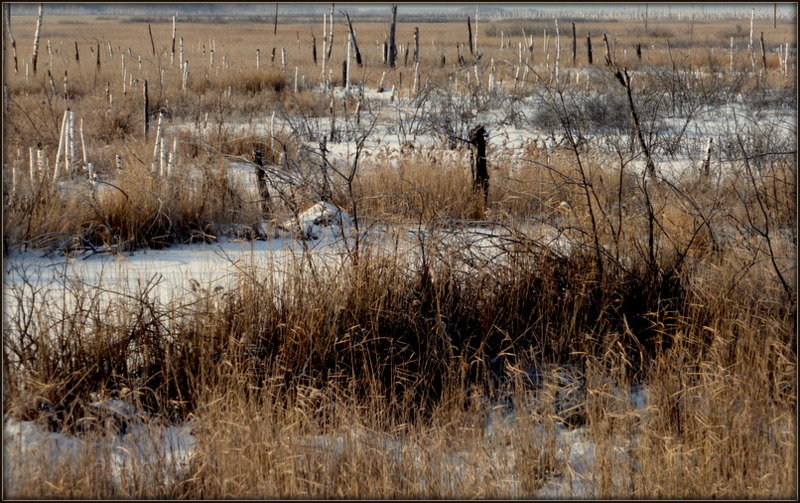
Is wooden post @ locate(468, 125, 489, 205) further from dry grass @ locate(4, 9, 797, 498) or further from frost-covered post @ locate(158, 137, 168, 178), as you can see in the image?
frost-covered post @ locate(158, 137, 168, 178)

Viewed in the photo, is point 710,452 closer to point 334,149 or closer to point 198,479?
point 198,479

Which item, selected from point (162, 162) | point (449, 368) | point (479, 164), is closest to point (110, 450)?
point (449, 368)

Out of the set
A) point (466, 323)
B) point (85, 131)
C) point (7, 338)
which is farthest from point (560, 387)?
point (85, 131)

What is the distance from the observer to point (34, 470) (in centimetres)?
323

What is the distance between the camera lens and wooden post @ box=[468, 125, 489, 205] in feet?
26.2

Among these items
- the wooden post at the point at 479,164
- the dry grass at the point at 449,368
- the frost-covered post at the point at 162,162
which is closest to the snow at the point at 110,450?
the dry grass at the point at 449,368

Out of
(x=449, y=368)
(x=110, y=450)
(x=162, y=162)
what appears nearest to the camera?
(x=110, y=450)

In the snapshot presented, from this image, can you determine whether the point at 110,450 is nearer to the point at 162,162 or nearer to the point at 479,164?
the point at 162,162

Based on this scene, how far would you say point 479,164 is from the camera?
836 cm

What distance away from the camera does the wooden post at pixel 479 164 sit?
26.2ft

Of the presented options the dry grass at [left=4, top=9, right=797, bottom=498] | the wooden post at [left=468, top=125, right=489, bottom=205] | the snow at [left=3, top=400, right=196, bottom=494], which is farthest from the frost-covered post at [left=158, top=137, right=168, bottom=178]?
the snow at [left=3, top=400, right=196, bottom=494]

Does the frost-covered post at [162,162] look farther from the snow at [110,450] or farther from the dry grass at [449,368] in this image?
the snow at [110,450]

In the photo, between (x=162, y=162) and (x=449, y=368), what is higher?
(x=162, y=162)

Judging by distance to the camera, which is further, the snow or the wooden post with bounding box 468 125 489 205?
the wooden post with bounding box 468 125 489 205
